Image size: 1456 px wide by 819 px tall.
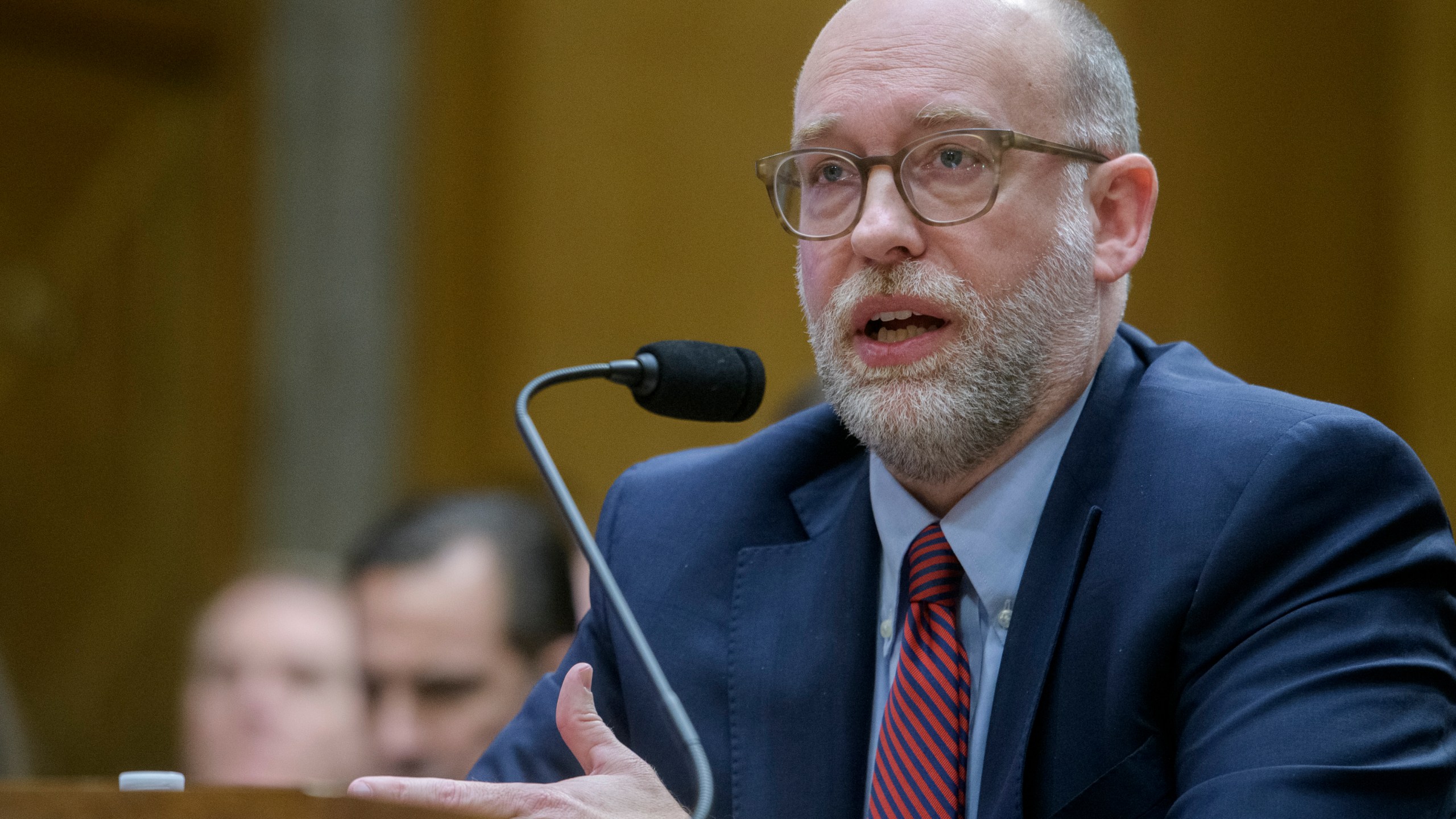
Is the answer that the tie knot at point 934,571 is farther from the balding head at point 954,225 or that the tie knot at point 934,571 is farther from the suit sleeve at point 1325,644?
the suit sleeve at point 1325,644

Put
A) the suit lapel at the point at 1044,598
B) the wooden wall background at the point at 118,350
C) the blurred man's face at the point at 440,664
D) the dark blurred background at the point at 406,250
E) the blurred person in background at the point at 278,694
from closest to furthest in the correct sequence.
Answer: the suit lapel at the point at 1044,598 < the blurred man's face at the point at 440,664 < the blurred person in background at the point at 278,694 < the dark blurred background at the point at 406,250 < the wooden wall background at the point at 118,350

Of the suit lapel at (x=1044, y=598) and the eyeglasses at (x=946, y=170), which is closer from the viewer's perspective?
the suit lapel at (x=1044, y=598)

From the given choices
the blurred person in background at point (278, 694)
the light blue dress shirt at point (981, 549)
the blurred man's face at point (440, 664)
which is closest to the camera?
the light blue dress shirt at point (981, 549)

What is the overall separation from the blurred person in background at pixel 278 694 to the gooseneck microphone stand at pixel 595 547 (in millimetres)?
1326

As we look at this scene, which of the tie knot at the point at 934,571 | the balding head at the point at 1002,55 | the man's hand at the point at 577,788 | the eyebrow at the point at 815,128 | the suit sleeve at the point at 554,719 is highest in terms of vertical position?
the balding head at the point at 1002,55

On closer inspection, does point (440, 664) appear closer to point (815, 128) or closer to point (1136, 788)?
point (815, 128)

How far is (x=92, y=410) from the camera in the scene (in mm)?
4707

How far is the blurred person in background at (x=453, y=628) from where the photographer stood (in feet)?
8.29

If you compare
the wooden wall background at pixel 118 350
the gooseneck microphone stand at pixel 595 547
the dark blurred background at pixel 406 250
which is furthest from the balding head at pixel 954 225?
the wooden wall background at pixel 118 350

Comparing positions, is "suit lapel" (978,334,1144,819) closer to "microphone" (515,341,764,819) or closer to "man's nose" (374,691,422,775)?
"microphone" (515,341,764,819)

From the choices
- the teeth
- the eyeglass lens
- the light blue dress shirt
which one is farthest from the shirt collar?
the eyeglass lens

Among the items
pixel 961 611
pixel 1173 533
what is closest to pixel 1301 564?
pixel 1173 533

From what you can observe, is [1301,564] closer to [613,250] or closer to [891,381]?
[891,381]

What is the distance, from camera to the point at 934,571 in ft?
5.42
